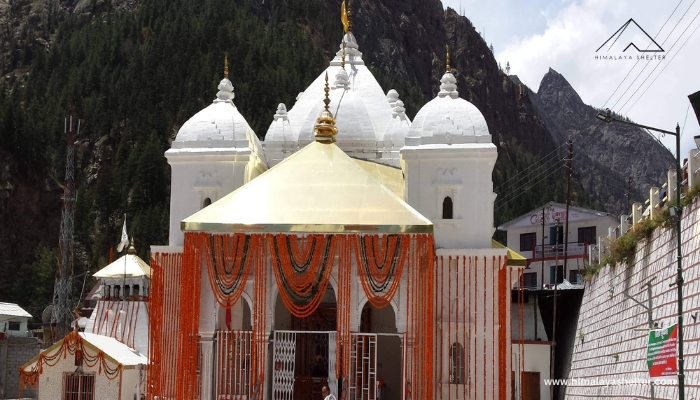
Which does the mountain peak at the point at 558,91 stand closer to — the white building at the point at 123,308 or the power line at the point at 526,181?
the power line at the point at 526,181

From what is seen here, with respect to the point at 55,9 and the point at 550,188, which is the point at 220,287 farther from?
the point at 55,9

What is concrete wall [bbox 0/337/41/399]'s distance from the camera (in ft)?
156

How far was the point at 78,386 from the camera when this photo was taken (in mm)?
35844

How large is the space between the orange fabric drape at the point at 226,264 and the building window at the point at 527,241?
31948 mm

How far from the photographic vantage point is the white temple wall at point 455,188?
30.0m

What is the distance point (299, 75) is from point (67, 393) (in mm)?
54565

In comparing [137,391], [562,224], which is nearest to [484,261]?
[137,391]

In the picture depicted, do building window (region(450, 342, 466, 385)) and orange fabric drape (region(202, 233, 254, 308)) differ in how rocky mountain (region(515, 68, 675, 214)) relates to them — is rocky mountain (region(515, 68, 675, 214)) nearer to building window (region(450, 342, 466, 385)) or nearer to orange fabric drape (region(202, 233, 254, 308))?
building window (region(450, 342, 466, 385))

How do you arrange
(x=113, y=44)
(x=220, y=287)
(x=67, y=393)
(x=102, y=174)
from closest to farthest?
(x=220, y=287) < (x=67, y=393) < (x=102, y=174) < (x=113, y=44)

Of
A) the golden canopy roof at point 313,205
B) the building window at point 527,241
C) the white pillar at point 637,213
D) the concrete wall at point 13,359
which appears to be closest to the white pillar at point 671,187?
the white pillar at point 637,213

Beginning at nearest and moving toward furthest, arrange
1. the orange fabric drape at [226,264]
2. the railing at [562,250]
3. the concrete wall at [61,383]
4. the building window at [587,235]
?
the orange fabric drape at [226,264]
the concrete wall at [61,383]
the railing at [562,250]
the building window at [587,235]

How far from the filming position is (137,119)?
291 feet

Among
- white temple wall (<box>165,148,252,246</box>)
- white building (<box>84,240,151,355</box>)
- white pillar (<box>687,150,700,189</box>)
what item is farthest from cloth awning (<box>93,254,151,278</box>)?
white pillar (<box>687,150,700,189</box>)

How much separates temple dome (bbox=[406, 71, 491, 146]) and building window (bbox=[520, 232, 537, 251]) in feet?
89.0
